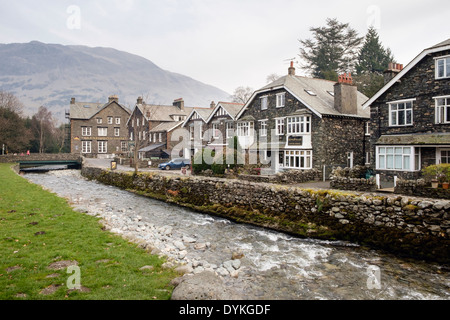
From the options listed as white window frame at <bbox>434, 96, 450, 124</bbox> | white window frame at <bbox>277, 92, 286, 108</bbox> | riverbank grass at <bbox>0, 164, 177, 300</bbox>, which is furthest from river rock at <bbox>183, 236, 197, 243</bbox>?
white window frame at <bbox>277, 92, 286, 108</bbox>

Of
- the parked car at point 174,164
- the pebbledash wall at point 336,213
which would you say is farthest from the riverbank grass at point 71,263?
the parked car at point 174,164

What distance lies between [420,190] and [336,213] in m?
6.87

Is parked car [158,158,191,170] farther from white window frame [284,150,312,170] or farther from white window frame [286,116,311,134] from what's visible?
white window frame [286,116,311,134]

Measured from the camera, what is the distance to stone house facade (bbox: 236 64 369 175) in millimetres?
29234

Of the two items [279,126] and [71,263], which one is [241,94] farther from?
[71,263]

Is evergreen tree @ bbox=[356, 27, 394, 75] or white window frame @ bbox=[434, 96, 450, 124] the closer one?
white window frame @ bbox=[434, 96, 450, 124]

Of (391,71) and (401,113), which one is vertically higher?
(391,71)

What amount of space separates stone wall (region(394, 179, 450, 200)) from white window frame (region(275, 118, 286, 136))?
15.9 metres

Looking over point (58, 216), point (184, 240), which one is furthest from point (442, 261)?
point (58, 216)

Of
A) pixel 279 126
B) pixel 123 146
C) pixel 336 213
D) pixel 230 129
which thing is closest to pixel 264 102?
pixel 279 126

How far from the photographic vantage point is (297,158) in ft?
101

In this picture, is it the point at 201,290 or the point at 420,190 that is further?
the point at 420,190
